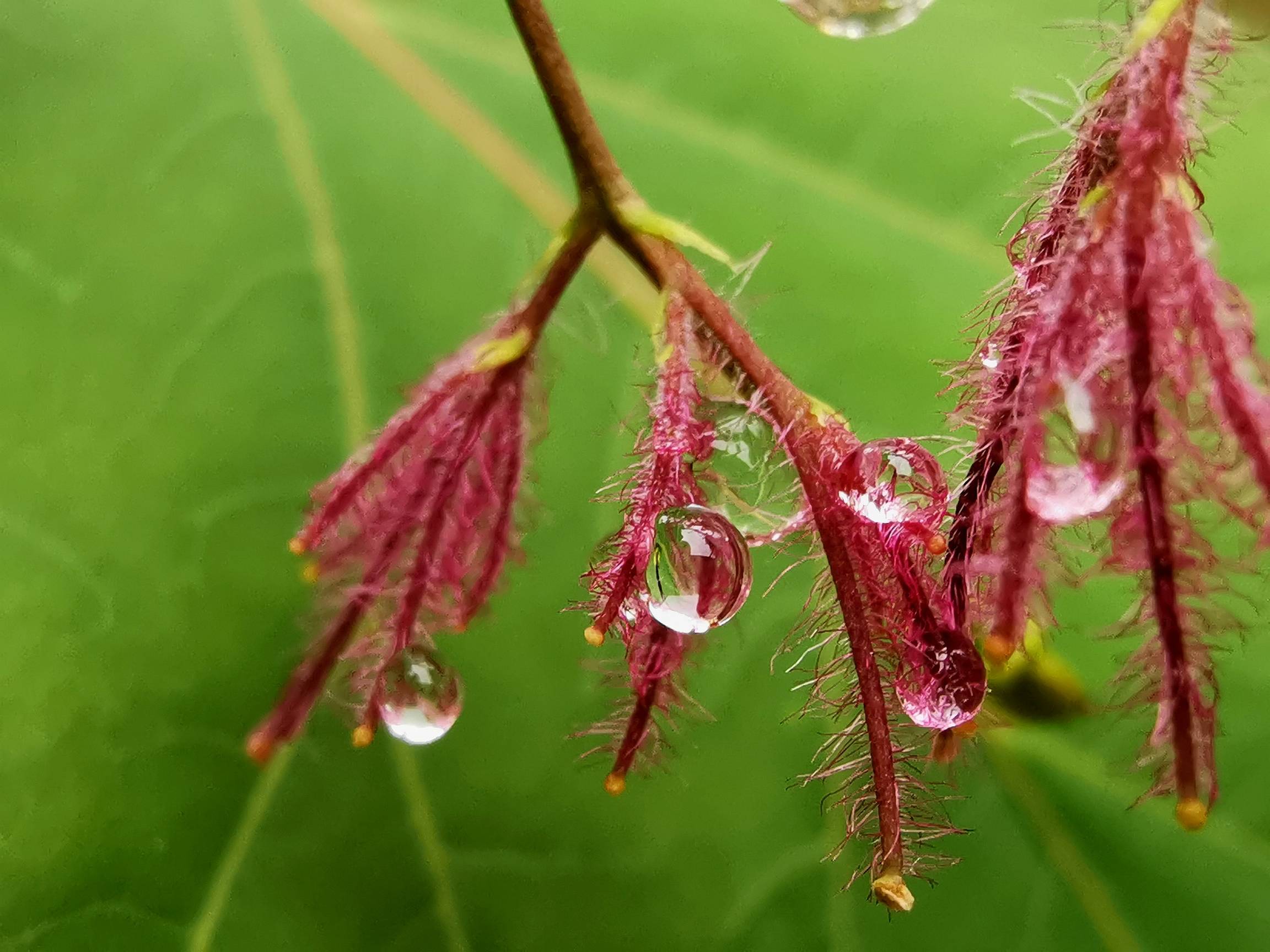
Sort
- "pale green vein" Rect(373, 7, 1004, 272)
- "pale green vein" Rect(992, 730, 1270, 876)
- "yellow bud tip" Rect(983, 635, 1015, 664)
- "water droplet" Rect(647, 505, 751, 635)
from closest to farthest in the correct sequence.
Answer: "yellow bud tip" Rect(983, 635, 1015, 664), "water droplet" Rect(647, 505, 751, 635), "pale green vein" Rect(992, 730, 1270, 876), "pale green vein" Rect(373, 7, 1004, 272)

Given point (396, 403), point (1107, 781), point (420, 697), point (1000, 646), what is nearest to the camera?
point (1000, 646)

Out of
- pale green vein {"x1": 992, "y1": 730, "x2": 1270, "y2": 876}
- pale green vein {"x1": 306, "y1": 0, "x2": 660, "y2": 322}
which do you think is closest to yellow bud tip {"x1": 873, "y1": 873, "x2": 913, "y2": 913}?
pale green vein {"x1": 992, "y1": 730, "x2": 1270, "y2": 876}

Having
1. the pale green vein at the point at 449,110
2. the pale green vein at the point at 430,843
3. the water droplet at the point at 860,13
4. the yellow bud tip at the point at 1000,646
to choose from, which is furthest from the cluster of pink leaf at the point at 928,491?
the pale green vein at the point at 449,110

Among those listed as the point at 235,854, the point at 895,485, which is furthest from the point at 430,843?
the point at 895,485

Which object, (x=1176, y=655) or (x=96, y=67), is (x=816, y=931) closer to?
(x=1176, y=655)

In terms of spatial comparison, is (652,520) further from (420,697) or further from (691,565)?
(420,697)

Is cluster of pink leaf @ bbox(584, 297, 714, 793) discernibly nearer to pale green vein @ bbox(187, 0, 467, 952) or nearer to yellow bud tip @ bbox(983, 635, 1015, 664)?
→ yellow bud tip @ bbox(983, 635, 1015, 664)
